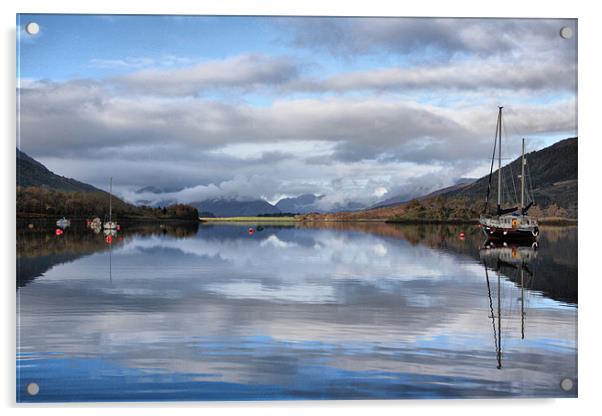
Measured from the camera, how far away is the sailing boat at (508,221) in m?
11.3

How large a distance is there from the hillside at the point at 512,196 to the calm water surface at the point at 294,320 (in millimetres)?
452

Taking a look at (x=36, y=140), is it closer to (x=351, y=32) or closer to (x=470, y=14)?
(x=351, y=32)

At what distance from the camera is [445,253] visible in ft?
50.0

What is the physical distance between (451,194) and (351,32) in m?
3.63

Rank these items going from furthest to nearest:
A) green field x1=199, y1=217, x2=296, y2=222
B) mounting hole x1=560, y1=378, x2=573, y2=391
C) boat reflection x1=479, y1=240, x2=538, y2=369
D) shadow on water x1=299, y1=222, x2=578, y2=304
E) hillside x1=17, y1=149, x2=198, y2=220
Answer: green field x1=199, y1=217, x2=296, y2=222 < boat reflection x1=479, y1=240, x2=538, y2=369 < shadow on water x1=299, y1=222, x2=578, y2=304 < hillside x1=17, y1=149, x2=198, y2=220 < mounting hole x1=560, y1=378, x2=573, y2=391

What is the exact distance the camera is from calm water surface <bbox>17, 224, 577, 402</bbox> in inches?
325

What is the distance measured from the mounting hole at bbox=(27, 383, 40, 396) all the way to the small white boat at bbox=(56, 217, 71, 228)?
14.6ft

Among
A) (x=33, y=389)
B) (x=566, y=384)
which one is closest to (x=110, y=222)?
(x=33, y=389)

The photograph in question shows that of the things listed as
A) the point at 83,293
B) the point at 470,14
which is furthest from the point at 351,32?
the point at 83,293

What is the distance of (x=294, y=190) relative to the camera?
11625 mm

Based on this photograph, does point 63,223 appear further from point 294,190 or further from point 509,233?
point 509,233

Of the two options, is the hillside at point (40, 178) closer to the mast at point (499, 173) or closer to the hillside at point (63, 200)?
the hillside at point (63, 200)

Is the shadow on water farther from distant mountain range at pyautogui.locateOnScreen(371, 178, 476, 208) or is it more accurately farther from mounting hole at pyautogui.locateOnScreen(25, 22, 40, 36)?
mounting hole at pyautogui.locateOnScreen(25, 22, 40, 36)

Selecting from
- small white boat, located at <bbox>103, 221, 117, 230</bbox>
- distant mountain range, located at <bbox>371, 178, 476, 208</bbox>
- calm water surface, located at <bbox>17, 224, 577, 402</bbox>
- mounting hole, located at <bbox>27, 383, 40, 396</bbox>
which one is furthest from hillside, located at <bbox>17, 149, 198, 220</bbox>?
distant mountain range, located at <bbox>371, 178, 476, 208</bbox>
